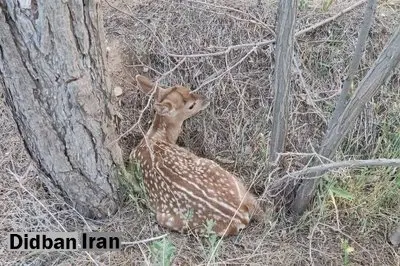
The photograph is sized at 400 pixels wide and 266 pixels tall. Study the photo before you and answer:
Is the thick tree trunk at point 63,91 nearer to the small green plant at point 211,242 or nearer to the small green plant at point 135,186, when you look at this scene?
the small green plant at point 135,186

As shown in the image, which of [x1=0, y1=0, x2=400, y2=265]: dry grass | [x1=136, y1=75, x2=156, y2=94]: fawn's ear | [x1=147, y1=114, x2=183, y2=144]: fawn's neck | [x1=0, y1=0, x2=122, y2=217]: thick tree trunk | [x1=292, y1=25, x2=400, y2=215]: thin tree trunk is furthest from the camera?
[x1=147, y1=114, x2=183, y2=144]: fawn's neck

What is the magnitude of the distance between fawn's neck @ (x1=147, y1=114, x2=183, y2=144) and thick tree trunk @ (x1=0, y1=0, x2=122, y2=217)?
488mm

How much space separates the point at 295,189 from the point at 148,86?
1.16m

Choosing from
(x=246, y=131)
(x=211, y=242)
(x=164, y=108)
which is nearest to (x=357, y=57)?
(x=246, y=131)

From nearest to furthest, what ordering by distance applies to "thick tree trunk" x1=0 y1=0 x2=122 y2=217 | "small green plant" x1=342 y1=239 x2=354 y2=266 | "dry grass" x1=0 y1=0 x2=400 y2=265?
"thick tree trunk" x1=0 y1=0 x2=122 y2=217 < "small green plant" x1=342 y1=239 x2=354 y2=266 < "dry grass" x1=0 y1=0 x2=400 y2=265

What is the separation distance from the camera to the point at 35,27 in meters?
2.21

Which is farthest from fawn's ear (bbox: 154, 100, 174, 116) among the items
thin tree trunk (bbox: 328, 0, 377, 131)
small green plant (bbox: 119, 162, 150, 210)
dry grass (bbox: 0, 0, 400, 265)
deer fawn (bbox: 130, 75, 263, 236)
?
thin tree trunk (bbox: 328, 0, 377, 131)

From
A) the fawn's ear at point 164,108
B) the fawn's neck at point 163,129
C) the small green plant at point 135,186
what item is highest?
the fawn's ear at point 164,108

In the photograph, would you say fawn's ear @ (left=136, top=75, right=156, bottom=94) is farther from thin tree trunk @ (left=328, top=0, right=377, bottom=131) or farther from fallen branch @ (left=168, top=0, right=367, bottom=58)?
thin tree trunk @ (left=328, top=0, right=377, bottom=131)

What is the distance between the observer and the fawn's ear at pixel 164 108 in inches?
134

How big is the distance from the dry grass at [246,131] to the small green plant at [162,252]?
4cm

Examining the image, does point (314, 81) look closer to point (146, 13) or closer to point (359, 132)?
point (359, 132)

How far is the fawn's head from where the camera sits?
3391mm

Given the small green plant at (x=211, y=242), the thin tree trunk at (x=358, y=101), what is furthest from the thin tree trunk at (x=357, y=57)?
the small green plant at (x=211, y=242)
